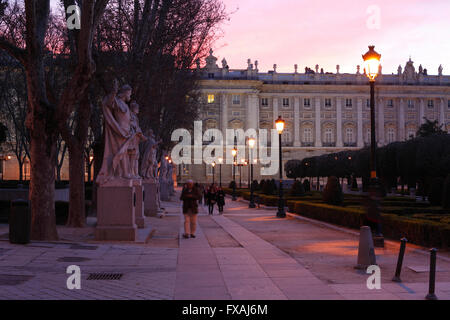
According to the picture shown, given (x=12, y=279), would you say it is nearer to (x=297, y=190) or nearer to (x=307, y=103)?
(x=297, y=190)

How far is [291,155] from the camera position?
10075cm

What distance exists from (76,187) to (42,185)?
11.6 feet

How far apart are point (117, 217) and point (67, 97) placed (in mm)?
3179

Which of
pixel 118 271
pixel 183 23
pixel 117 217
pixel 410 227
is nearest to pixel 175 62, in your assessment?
pixel 183 23

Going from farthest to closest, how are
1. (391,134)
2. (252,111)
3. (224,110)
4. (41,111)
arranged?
1. (391,134)
2. (224,110)
3. (252,111)
4. (41,111)

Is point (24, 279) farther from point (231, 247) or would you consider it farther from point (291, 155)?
point (291, 155)

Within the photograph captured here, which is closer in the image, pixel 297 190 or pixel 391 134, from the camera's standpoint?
pixel 297 190

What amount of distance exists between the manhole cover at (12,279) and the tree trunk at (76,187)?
24.4 feet

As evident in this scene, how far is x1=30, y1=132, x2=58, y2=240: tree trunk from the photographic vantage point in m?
11.8

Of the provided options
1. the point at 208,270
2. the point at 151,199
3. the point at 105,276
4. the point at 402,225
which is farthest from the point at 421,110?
the point at 105,276

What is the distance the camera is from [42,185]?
1185 centimetres

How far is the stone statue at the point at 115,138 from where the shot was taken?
12961 mm

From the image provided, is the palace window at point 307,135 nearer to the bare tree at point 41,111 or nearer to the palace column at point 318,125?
the palace column at point 318,125

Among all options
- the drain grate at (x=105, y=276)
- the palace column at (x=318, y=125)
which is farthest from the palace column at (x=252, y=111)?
the drain grate at (x=105, y=276)
